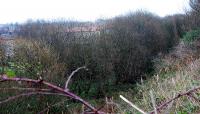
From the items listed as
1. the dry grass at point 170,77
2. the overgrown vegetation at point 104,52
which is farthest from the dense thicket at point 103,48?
the dry grass at point 170,77

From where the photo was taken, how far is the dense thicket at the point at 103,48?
20.2 metres

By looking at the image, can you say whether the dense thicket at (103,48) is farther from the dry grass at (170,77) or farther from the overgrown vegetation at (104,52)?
the dry grass at (170,77)

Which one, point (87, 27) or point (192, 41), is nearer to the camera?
point (192, 41)

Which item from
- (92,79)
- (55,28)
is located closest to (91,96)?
(92,79)

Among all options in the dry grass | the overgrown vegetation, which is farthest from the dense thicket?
the dry grass

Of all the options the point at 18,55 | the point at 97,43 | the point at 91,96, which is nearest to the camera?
the point at 18,55

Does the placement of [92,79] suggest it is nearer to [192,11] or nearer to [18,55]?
[18,55]

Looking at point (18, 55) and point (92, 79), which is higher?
point (18, 55)

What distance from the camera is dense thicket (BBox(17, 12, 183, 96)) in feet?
66.4

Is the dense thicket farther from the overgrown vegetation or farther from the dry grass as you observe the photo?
the dry grass

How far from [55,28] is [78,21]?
2352 millimetres

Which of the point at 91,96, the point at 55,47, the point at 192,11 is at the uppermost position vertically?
the point at 192,11

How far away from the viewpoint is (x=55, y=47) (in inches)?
802

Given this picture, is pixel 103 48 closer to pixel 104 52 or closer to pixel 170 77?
pixel 104 52
